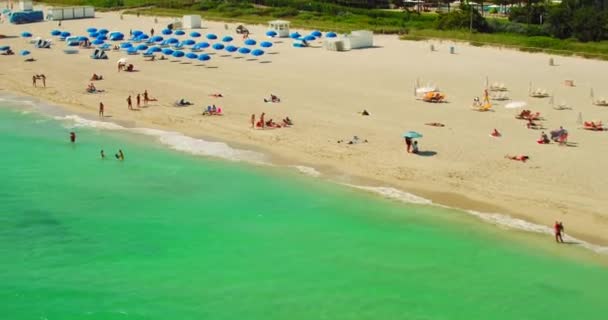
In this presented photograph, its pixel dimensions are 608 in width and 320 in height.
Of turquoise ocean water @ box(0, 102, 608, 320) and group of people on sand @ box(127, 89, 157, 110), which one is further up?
group of people on sand @ box(127, 89, 157, 110)

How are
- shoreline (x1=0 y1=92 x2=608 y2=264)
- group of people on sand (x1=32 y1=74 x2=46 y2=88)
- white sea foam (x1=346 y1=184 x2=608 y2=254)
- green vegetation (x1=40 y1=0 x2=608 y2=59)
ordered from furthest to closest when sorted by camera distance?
green vegetation (x1=40 y1=0 x2=608 y2=59) < group of people on sand (x1=32 y1=74 x2=46 y2=88) < shoreline (x1=0 y1=92 x2=608 y2=264) < white sea foam (x1=346 y1=184 x2=608 y2=254)

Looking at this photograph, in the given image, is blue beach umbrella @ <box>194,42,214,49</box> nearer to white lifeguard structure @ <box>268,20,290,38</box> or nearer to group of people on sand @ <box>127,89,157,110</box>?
white lifeguard structure @ <box>268,20,290,38</box>

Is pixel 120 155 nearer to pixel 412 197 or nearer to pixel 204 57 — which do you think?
pixel 412 197

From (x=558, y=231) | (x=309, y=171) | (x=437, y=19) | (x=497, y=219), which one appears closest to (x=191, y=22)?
(x=437, y=19)

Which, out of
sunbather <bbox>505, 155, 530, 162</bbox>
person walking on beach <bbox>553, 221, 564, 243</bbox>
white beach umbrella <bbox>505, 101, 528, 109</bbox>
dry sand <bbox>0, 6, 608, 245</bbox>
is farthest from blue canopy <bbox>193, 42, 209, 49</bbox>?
person walking on beach <bbox>553, 221, 564, 243</bbox>

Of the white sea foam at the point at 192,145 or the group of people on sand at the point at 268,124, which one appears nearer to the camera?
the white sea foam at the point at 192,145

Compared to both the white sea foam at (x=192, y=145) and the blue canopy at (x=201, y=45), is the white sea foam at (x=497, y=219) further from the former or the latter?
the blue canopy at (x=201, y=45)

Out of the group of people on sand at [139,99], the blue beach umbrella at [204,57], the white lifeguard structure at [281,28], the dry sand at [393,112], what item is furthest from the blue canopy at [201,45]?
the group of people on sand at [139,99]

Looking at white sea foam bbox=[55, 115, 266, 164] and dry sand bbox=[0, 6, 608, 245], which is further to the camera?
white sea foam bbox=[55, 115, 266, 164]
